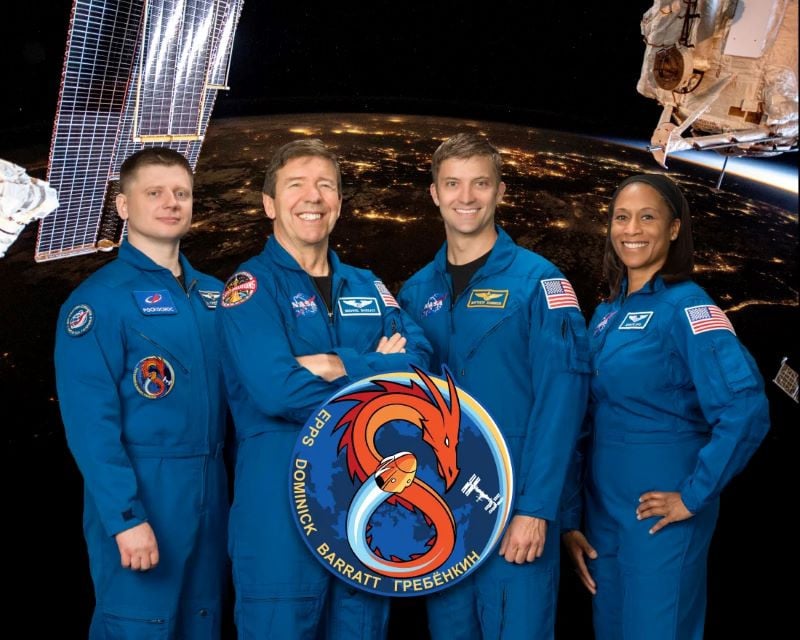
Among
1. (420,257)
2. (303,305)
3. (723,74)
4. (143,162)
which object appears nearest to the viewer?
(303,305)

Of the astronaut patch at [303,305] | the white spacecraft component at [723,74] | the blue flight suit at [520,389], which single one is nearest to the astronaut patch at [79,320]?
the astronaut patch at [303,305]

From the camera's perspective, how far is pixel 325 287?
8.56 feet

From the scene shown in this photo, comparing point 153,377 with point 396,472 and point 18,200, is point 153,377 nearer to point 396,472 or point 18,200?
point 396,472

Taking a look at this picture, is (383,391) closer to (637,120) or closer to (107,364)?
(107,364)

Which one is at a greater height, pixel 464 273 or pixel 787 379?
pixel 464 273

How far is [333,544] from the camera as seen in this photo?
2.35m

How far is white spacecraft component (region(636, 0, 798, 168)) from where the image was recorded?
3.11 m

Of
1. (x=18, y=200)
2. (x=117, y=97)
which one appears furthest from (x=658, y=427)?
(x=18, y=200)

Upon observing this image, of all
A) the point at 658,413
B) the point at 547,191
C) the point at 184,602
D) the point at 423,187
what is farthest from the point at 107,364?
the point at 547,191

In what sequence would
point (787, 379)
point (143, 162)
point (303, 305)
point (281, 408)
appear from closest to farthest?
point (281, 408) → point (303, 305) → point (143, 162) → point (787, 379)

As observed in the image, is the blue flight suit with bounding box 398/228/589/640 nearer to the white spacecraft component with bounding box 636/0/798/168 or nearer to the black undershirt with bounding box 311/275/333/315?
the black undershirt with bounding box 311/275/333/315

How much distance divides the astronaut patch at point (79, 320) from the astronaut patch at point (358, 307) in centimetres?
85

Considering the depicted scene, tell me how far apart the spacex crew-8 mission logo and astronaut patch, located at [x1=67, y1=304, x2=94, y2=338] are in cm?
86

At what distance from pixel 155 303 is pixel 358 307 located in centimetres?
74
